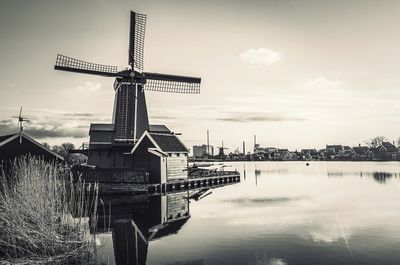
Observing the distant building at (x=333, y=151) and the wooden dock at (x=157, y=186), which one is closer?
the wooden dock at (x=157, y=186)

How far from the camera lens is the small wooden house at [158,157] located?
3209 centimetres

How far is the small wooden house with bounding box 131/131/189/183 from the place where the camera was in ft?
105

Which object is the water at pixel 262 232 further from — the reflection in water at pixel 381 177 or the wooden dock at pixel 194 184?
the reflection in water at pixel 381 177

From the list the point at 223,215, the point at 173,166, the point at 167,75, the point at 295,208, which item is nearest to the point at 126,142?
the point at 173,166

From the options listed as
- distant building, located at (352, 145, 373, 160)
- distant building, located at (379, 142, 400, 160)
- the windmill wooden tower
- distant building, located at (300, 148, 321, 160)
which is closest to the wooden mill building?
the windmill wooden tower

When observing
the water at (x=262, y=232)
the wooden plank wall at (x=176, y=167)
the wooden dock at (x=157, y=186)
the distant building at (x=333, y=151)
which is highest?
the distant building at (x=333, y=151)

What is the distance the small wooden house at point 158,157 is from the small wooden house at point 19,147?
922 cm

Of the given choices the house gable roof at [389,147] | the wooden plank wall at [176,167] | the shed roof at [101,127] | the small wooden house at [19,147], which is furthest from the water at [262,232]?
the house gable roof at [389,147]

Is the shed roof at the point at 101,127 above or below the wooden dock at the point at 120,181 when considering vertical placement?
above

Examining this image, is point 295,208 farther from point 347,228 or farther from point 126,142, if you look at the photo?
point 126,142

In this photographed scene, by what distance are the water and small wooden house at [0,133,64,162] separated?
8.52m

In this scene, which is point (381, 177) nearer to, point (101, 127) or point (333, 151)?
point (101, 127)

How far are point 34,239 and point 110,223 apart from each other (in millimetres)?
7382

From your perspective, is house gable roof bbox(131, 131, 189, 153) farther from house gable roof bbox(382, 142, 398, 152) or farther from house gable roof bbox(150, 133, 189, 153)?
house gable roof bbox(382, 142, 398, 152)
